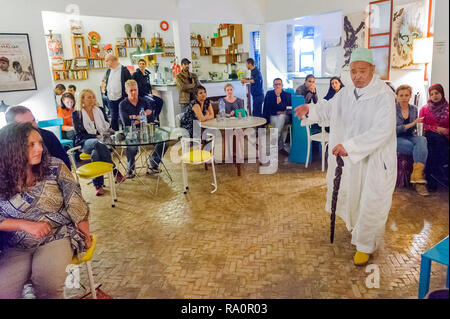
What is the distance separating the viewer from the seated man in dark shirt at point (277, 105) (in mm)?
6152

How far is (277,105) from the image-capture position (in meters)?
6.17

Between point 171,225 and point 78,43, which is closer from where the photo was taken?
point 171,225

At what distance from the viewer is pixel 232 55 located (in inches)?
468

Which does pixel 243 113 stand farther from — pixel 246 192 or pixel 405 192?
pixel 405 192

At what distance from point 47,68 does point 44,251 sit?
5.06 meters

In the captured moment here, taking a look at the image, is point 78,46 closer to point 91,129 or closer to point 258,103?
point 258,103

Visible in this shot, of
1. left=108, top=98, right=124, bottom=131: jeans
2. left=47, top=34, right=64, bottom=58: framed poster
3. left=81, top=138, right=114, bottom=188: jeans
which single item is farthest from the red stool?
left=47, top=34, right=64, bottom=58: framed poster

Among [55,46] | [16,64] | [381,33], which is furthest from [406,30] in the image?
[55,46]

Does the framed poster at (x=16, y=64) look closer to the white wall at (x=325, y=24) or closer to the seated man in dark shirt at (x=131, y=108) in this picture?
the seated man in dark shirt at (x=131, y=108)

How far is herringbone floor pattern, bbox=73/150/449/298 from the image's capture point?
2.59 meters

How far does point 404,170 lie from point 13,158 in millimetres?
4448

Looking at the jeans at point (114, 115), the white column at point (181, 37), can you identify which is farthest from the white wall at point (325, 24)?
the jeans at point (114, 115)

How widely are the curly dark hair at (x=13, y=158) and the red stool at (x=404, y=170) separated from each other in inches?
169

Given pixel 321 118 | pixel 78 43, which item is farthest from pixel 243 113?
pixel 78 43
